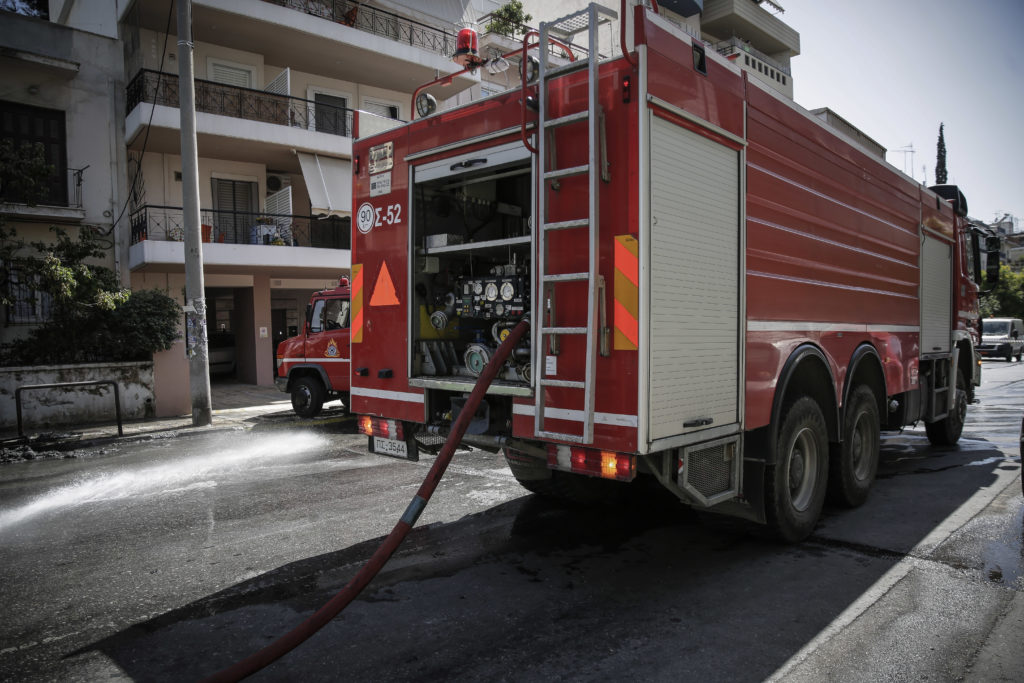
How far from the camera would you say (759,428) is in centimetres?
459

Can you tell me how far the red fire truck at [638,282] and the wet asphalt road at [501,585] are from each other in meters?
0.52

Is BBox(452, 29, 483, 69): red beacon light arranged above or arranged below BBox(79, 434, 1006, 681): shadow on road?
above

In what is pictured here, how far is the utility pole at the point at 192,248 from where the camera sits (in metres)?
11.6

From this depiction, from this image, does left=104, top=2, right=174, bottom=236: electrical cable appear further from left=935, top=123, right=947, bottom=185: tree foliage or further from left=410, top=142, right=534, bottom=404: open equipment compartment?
left=935, top=123, right=947, bottom=185: tree foliage

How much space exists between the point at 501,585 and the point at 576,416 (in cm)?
122

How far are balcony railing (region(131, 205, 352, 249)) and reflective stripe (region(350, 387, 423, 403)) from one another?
12.4 m

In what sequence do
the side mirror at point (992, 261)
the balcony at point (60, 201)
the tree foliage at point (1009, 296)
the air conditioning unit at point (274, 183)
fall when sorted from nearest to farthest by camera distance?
the side mirror at point (992, 261) → the balcony at point (60, 201) → the air conditioning unit at point (274, 183) → the tree foliage at point (1009, 296)

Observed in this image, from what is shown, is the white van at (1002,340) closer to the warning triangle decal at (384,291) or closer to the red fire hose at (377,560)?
the warning triangle decal at (384,291)

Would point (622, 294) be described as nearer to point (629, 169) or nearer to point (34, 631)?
point (629, 169)

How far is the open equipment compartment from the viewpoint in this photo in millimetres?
4570

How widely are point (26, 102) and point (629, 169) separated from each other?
56.2 feet

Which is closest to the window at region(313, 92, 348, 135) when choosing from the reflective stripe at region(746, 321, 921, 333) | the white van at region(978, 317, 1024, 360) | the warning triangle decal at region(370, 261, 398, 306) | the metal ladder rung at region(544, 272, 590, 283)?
the warning triangle decal at region(370, 261, 398, 306)

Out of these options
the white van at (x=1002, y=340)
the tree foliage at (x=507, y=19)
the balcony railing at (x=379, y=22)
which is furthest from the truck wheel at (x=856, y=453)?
the white van at (x=1002, y=340)

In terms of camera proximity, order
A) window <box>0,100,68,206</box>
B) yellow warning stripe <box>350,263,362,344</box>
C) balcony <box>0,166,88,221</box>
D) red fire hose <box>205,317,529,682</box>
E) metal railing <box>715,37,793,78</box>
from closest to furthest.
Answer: red fire hose <box>205,317,529,682</box> < yellow warning stripe <box>350,263,362,344</box> < balcony <box>0,166,88,221</box> < window <box>0,100,68,206</box> < metal railing <box>715,37,793,78</box>
